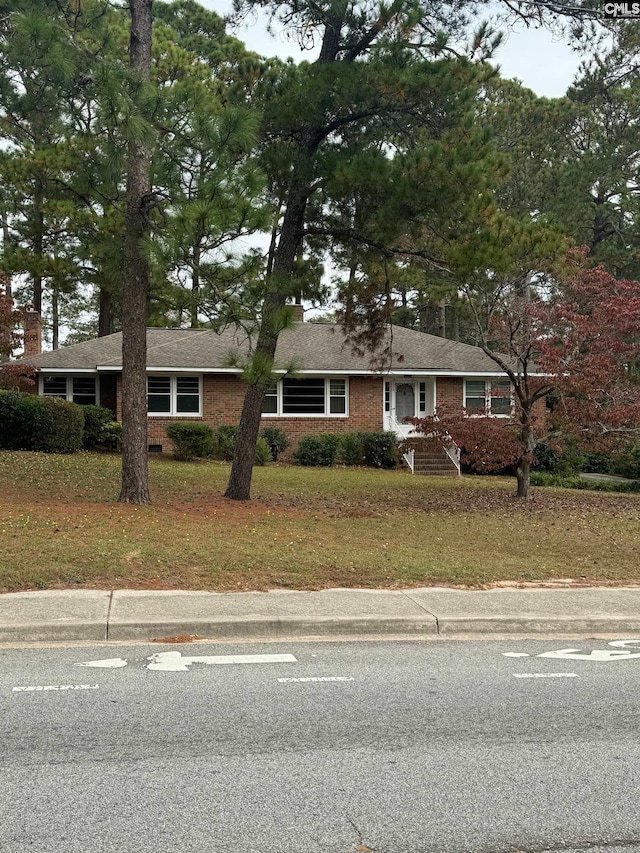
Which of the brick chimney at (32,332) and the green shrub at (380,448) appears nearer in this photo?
the green shrub at (380,448)

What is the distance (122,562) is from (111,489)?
23.9 feet

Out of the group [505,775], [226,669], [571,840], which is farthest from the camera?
[226,669]

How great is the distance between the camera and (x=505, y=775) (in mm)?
4438

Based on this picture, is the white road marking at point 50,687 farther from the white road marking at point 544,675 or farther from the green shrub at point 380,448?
the green shrub at point 380,448

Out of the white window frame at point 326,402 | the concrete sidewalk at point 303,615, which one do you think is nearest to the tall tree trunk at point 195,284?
the concrete sidewalk at point 303,615

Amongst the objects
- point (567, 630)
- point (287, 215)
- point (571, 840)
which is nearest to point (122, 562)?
point (567, 630)

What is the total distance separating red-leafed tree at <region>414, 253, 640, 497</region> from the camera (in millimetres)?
16547

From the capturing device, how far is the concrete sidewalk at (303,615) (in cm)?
736

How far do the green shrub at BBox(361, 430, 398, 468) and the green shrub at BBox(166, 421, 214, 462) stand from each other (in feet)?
16.3

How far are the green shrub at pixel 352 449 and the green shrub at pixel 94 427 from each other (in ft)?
23.6

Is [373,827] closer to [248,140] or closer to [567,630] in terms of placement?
[567,630]

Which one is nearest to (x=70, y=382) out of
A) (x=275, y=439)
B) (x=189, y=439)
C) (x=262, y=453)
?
(x=189, y=439)

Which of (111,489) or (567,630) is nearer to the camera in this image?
(567,630)

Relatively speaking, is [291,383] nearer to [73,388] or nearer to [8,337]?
[73,388]
